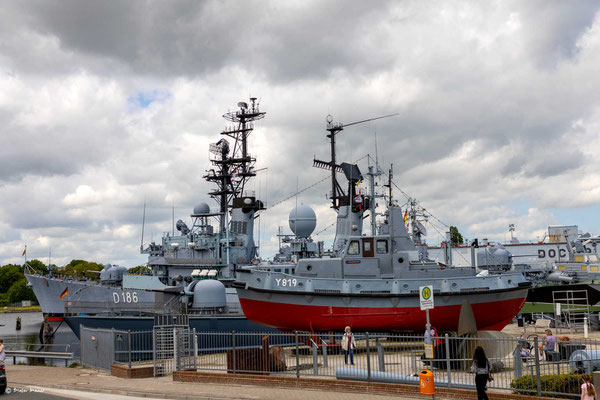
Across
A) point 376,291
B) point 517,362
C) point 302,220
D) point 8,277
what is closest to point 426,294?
point 517,362

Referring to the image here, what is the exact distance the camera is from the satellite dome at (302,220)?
4441 cm

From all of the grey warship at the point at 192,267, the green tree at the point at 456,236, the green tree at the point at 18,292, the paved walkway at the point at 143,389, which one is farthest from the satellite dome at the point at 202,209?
the green tree at the point at 18,292

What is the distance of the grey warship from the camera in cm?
3666

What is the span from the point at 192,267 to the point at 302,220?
33.2ft

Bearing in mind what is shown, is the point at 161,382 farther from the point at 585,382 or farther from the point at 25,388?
the point at 585,382

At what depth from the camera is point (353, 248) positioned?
2669 centimetres

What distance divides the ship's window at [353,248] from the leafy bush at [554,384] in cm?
1384

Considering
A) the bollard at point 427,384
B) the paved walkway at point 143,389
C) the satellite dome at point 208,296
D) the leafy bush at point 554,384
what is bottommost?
the paved walkway at point 143,389

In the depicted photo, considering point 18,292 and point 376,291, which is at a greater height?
point 376,291

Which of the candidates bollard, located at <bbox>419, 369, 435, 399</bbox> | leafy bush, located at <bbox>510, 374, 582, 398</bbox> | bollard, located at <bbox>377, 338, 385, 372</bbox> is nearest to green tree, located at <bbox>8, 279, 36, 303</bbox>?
bollard, located at <bbox>377, 338, 385, 372</bbox>

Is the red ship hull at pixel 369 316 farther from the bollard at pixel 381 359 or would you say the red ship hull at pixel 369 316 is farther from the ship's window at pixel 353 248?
the bollard at pixel 381 359

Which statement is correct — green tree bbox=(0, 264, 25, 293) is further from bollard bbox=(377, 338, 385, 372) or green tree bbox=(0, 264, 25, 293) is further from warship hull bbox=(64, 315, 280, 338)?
bollard bbox=(377, 338, 385, 372)

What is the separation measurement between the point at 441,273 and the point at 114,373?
49.0ft

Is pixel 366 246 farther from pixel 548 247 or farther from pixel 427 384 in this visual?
pixel 548 247
